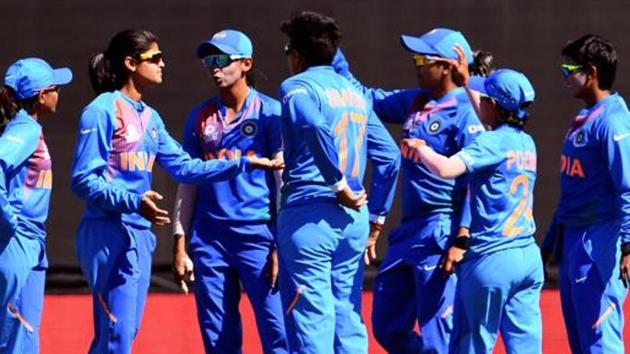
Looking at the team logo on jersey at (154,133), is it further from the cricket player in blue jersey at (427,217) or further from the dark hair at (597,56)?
the dark hair at (597,56)

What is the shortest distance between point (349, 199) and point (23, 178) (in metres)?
1.35

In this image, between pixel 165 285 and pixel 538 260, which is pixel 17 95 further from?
pixel 165 285

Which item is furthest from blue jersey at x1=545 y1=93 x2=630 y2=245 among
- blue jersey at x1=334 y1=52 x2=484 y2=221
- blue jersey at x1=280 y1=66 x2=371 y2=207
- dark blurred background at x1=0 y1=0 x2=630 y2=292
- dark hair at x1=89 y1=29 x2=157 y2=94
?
dark blurred background at x1=0 y1=0 x2=630 y2=292

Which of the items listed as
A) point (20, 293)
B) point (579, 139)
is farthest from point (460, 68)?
point (20, 293)

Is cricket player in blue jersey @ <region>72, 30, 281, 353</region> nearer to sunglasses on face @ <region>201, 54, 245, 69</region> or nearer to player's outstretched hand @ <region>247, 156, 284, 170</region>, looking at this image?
player's outstretched hand @ <region>247, 156, 284, 170</region>

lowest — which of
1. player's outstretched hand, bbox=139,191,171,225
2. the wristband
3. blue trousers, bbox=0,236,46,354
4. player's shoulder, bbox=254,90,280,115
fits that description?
blue trousers, bbox=0,236,46,354

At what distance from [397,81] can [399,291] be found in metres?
3.98

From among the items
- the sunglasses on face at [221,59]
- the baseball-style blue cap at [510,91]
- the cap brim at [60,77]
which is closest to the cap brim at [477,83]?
the baseball-style blue cap at [510,91]

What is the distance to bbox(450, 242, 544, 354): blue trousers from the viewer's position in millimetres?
5785

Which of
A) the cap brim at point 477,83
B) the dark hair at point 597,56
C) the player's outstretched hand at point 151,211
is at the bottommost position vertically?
the player's outstretched hand at point 151,211

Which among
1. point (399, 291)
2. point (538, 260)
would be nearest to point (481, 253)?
point (538, 260)

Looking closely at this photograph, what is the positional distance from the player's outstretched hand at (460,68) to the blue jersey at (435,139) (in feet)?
0.18

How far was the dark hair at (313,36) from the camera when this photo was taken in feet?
19.0

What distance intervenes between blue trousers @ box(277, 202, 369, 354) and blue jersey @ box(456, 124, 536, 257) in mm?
435
